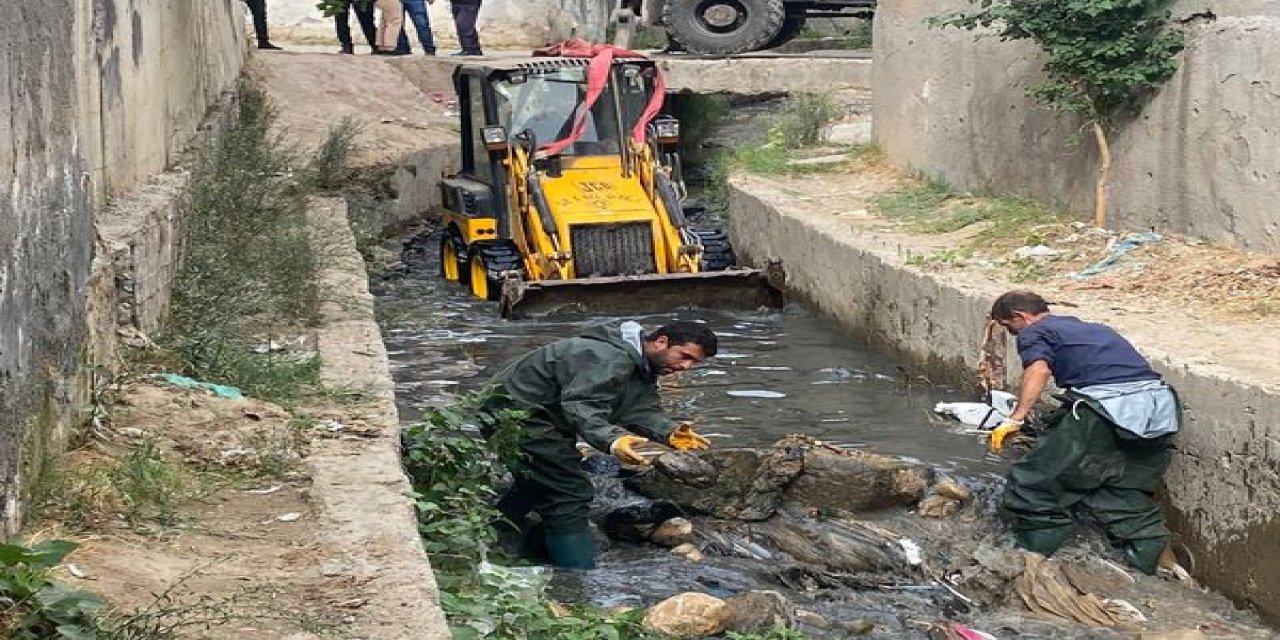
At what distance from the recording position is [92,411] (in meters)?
6.13

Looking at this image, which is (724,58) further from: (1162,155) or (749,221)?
(1162,155)

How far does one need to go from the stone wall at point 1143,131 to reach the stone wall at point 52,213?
6361 millimetres

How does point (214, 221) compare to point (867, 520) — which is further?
point (214, 221)

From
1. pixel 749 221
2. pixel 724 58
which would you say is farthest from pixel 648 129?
pixel 724 58

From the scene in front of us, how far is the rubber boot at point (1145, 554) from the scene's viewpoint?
7.76 m

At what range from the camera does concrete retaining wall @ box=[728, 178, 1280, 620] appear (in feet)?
24.0

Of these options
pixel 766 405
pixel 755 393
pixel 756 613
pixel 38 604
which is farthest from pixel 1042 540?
pixel 38 604

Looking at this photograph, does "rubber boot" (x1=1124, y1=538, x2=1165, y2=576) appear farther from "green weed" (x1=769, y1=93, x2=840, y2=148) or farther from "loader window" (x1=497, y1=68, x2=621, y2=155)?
"green weed" (x1=769, y1=93, x2=840, y2=148)

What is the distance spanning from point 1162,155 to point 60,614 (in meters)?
8.80

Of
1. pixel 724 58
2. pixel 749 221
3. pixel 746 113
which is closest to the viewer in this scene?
pixel 749 221

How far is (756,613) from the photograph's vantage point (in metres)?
6.54

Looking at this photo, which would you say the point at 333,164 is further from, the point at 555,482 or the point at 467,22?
the point at 555,482

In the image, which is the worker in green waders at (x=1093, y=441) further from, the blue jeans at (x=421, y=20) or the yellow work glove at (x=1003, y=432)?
the blue jeans at (x=421, y=20)

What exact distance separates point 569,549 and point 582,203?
6243mm
